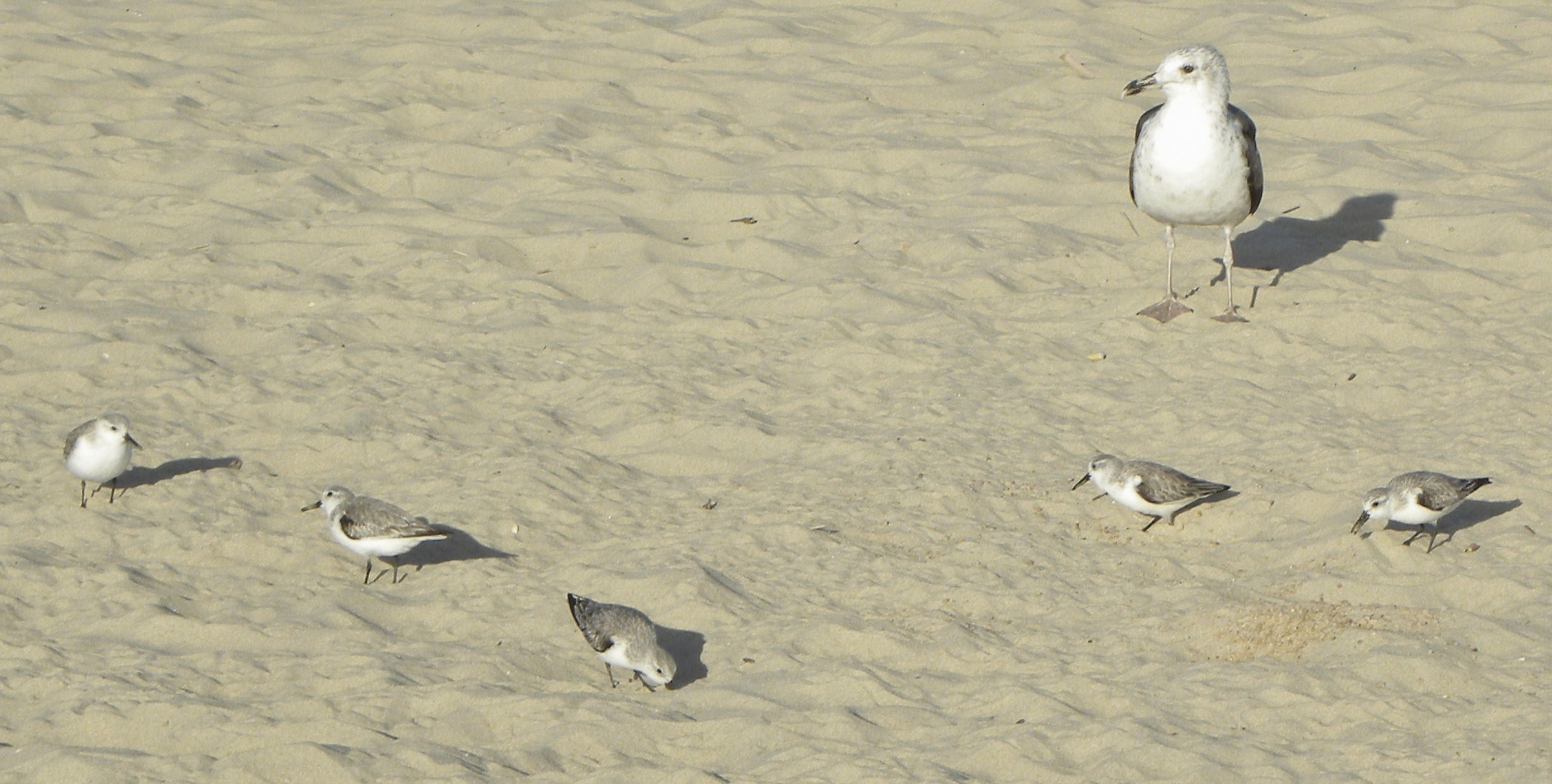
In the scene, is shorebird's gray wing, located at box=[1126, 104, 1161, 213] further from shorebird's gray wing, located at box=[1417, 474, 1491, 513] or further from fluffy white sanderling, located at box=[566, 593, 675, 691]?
fluffy white sanderling, located at box=[566, 593, 675, 691]

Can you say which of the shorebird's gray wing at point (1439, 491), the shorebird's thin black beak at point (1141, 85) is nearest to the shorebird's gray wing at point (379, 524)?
the shorebird's gray wing at point (1439, 491)

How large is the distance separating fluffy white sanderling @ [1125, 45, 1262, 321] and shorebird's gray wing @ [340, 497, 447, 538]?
4323 millimetres

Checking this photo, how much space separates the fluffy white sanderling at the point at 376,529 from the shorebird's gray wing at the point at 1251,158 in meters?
4.95

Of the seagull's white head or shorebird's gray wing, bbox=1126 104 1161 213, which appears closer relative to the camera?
the seagull's white head

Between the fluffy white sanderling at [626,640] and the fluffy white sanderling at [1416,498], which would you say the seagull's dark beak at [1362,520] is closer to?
the fluffy white sanderling at [1416,498]

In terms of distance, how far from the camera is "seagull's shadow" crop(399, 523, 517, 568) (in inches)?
269

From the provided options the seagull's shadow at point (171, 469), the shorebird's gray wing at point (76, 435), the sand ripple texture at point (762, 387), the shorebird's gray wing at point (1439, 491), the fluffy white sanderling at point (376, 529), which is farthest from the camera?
the seagull's shadow at point (171, 469)

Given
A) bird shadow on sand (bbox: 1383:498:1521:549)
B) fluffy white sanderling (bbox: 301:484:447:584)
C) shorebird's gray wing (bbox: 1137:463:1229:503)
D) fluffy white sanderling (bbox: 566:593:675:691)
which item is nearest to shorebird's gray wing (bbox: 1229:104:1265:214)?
bird shadow on sand (bbox: 1383:498:1521:549)

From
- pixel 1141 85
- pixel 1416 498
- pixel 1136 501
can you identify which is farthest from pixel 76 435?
pixel 1141 85

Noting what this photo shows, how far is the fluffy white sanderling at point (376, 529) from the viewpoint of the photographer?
21.3 feet

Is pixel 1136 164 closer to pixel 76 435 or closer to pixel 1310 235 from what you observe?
pixel 1310 235

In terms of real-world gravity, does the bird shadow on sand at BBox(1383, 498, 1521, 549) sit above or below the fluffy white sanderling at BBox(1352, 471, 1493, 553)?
below

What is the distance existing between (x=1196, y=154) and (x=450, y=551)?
15.1 ft

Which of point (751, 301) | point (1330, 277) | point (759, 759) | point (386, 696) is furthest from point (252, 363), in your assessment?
point (1330, 277)
